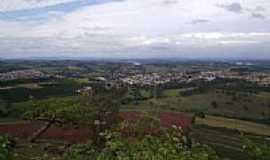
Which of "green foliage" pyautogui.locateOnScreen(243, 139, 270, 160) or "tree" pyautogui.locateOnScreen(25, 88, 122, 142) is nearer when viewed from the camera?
"green foliage" pyautogui.locateOnScreen(243, 139, 270, 160)

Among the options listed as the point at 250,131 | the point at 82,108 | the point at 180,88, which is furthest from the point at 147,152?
the point at 180,88

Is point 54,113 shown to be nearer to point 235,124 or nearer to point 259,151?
point 259,151

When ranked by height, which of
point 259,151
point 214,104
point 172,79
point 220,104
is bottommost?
point 220,104

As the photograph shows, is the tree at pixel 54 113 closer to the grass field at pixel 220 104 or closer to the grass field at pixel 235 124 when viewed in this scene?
the grass field at pixel 235 124

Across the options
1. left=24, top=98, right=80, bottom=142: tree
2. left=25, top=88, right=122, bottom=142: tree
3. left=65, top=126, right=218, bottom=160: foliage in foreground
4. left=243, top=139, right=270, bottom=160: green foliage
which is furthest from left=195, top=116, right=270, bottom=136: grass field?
left=65, top=126, right=218, bottom=160: foliage in foreground

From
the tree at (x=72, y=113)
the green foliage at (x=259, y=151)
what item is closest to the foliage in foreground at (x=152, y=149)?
the green foliage at (x=259, y=151)

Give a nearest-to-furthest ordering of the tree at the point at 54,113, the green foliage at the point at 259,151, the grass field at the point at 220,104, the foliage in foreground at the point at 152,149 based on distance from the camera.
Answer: the foliage in foreground at the point at 152,149
the green foliage at the point at 259,151
the tree at the point at 54,113
the grass field at the point at 220,104

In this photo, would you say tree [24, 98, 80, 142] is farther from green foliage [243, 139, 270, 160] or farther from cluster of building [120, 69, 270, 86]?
cluster of building [120, 69, 270, 86]

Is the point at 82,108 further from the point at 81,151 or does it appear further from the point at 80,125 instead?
the point at 81,151

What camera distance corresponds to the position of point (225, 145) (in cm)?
4759

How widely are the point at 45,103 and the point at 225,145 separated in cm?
3041

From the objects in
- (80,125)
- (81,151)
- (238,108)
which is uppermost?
(81,151)

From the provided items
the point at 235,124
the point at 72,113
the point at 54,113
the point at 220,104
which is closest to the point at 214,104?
the point at 220,104

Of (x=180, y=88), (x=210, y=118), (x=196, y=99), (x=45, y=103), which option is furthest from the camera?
(x=180, y=88)
